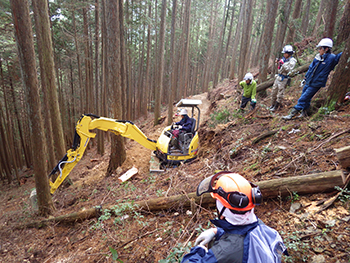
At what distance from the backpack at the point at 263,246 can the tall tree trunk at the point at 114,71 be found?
7.04 meters

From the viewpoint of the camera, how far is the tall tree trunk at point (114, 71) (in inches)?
272

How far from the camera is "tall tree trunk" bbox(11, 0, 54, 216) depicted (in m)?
3.98

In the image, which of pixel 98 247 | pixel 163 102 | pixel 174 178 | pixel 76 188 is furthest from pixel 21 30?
pixel 163 102

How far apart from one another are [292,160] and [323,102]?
9.26 feet

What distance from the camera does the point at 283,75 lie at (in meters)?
6.37

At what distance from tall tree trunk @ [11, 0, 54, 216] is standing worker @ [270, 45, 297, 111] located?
7.07 metres

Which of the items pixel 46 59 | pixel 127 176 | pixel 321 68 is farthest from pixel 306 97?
pixel 46 59

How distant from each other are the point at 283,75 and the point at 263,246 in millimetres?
6347

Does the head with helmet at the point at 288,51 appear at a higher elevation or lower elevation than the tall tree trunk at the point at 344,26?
lower

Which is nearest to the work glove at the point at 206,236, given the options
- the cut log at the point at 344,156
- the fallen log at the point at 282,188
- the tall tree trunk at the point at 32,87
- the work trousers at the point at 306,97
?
the fallen log at the point at 282,188

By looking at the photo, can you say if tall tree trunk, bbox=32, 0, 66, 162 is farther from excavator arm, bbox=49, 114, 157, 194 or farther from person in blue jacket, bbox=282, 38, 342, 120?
person in blue jacket, bbox=282, 38, 342, 120

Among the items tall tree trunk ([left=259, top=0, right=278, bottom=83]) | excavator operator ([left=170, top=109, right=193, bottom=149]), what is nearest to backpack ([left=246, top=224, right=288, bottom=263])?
excavator operator ([left=170, top=109, right=193, bottom=149])

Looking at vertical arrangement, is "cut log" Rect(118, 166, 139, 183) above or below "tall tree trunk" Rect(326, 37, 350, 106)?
below

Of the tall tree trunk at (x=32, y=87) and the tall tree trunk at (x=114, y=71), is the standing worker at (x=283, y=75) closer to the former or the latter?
the tall tree trunk at (x=114, y=71)
